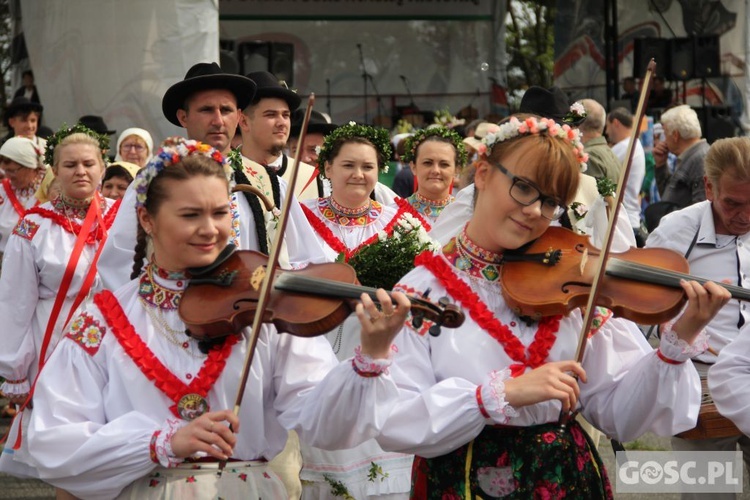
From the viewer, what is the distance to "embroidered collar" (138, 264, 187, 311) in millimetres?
3400

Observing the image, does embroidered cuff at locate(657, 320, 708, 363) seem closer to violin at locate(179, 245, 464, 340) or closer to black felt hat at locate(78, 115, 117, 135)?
violin at locate(179, 245, 464, 340)

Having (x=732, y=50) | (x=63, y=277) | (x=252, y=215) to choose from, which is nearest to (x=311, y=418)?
(x=252, y=215)

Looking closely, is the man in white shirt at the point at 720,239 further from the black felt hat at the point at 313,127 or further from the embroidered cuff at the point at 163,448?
the black felt hat at the point at 313,127

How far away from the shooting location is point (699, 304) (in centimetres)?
315

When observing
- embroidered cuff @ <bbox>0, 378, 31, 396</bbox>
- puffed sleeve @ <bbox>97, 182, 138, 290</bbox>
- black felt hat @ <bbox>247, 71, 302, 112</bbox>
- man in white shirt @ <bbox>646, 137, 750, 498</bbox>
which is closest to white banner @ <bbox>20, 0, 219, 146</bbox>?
black felt hat @ <bbox>247, 71, 302, 112</bbox>

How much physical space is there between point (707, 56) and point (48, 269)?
1322 centimetres

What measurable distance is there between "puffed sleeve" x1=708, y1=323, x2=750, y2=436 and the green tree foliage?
30748mm

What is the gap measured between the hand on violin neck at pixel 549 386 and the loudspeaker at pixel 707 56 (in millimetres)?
15062

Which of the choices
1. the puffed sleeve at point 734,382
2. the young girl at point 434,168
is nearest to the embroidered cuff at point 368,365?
the puffed sleeve at point 734,382

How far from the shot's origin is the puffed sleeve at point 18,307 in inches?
247

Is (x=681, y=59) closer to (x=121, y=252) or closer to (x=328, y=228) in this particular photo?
(x=328, y=228)

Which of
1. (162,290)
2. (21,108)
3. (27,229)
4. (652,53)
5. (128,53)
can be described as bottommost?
(162,290)

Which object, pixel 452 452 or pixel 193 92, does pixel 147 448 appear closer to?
pixel 452 452

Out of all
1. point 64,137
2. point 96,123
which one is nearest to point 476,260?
point 64,137
